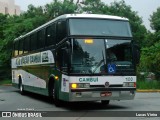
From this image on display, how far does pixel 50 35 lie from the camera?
16.5m

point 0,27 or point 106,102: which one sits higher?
point 0,27

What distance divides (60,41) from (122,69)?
2557 mm

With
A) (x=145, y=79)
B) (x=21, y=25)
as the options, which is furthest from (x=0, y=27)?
(x=145, y=79)

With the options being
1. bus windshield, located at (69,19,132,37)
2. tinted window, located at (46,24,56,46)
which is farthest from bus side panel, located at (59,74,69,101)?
tinted window, located at (46,24,56,46)

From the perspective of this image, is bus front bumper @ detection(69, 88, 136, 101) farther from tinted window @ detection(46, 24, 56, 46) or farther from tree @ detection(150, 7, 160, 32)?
tree @ detection(150, 7, 160, 32)

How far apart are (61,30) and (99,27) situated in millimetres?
1452

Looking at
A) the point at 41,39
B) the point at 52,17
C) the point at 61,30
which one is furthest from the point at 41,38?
the point at 52,17

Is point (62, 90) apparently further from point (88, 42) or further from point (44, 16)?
point (44, 16)

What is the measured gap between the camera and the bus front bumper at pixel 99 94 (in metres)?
13.5

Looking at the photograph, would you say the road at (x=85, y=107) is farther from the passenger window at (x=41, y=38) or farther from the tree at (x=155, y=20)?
the tree at (x=155, y=20)

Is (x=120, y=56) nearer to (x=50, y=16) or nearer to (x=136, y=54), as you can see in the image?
(x=136, y=54)

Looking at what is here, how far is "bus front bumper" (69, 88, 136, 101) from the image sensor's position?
13477 mm

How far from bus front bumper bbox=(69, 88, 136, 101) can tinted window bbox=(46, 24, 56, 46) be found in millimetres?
3094

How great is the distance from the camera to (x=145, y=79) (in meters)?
28.5
